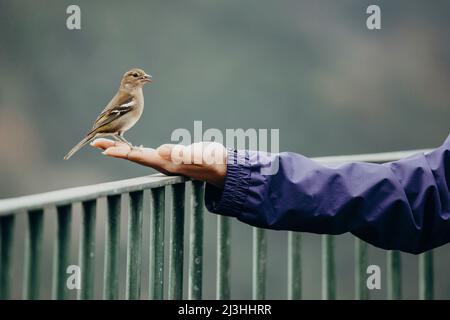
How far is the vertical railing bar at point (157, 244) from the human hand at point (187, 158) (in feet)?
0.24

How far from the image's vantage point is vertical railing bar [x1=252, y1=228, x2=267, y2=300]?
9.32ft

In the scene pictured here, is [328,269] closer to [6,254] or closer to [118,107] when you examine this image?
[118,107]

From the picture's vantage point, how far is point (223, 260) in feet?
8.89

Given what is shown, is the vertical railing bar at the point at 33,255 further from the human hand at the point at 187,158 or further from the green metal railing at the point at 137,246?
the human hand at the point at 187,158

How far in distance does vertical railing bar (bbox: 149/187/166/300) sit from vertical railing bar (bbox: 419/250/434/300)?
1329 mm

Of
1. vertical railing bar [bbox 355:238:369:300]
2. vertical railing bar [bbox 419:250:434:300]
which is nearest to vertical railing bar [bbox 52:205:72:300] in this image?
vertical railing bar [bbox 355:238:369:300]

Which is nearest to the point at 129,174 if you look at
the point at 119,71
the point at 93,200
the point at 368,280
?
the point at 119,71

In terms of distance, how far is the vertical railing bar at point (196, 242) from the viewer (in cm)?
252

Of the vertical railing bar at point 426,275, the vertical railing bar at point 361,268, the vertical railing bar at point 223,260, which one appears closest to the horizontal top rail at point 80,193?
the vertical railing bar at point 223,260

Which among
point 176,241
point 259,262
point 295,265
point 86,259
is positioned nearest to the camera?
point 86,259

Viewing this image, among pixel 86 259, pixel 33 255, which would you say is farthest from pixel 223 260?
pixel 33 255

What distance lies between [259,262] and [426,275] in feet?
2.62

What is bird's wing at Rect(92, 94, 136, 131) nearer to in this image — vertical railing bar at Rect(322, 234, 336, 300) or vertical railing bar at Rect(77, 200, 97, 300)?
vertical railing bar at Rect(322, 234, 336, 300)
